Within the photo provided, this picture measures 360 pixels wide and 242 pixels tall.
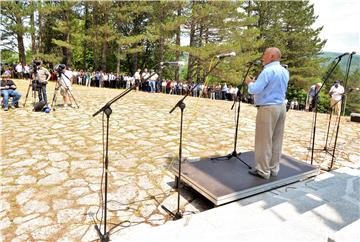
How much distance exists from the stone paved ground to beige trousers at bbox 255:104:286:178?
0.94m

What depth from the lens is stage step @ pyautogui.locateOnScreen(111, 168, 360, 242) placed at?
2.47 meters

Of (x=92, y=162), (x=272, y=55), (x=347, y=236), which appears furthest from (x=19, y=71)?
(x=347, y=236)

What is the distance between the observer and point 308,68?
28.0m

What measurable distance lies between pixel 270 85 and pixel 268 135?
63 centimetres

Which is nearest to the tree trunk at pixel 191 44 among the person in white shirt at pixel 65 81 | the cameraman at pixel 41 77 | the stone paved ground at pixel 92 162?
the person in white shirt at pixel 65 81

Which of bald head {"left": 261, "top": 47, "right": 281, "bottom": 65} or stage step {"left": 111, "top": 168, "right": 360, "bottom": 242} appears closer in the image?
stage step {"left": 111, "top": 168, "right": 360, "bottom": 242}

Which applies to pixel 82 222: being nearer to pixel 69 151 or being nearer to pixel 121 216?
pixel 121 216

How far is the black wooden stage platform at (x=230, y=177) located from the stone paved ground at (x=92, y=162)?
0.25m

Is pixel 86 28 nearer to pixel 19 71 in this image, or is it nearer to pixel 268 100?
pixel 19 71

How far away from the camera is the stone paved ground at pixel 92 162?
3.15m

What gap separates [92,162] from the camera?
476cm

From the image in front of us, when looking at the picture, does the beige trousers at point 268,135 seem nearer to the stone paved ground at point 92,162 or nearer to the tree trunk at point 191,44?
the stone paved ground at point 92,162

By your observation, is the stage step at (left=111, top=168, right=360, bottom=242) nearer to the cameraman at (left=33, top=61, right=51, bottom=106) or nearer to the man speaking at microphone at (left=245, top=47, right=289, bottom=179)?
the man speaking at microphone at (left=245, top=47, right=289, bottom=179)

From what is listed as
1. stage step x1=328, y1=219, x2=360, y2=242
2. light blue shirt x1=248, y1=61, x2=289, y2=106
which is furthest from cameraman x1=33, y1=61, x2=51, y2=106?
stage step x1=328, y1=219, x2=360, y2=242
